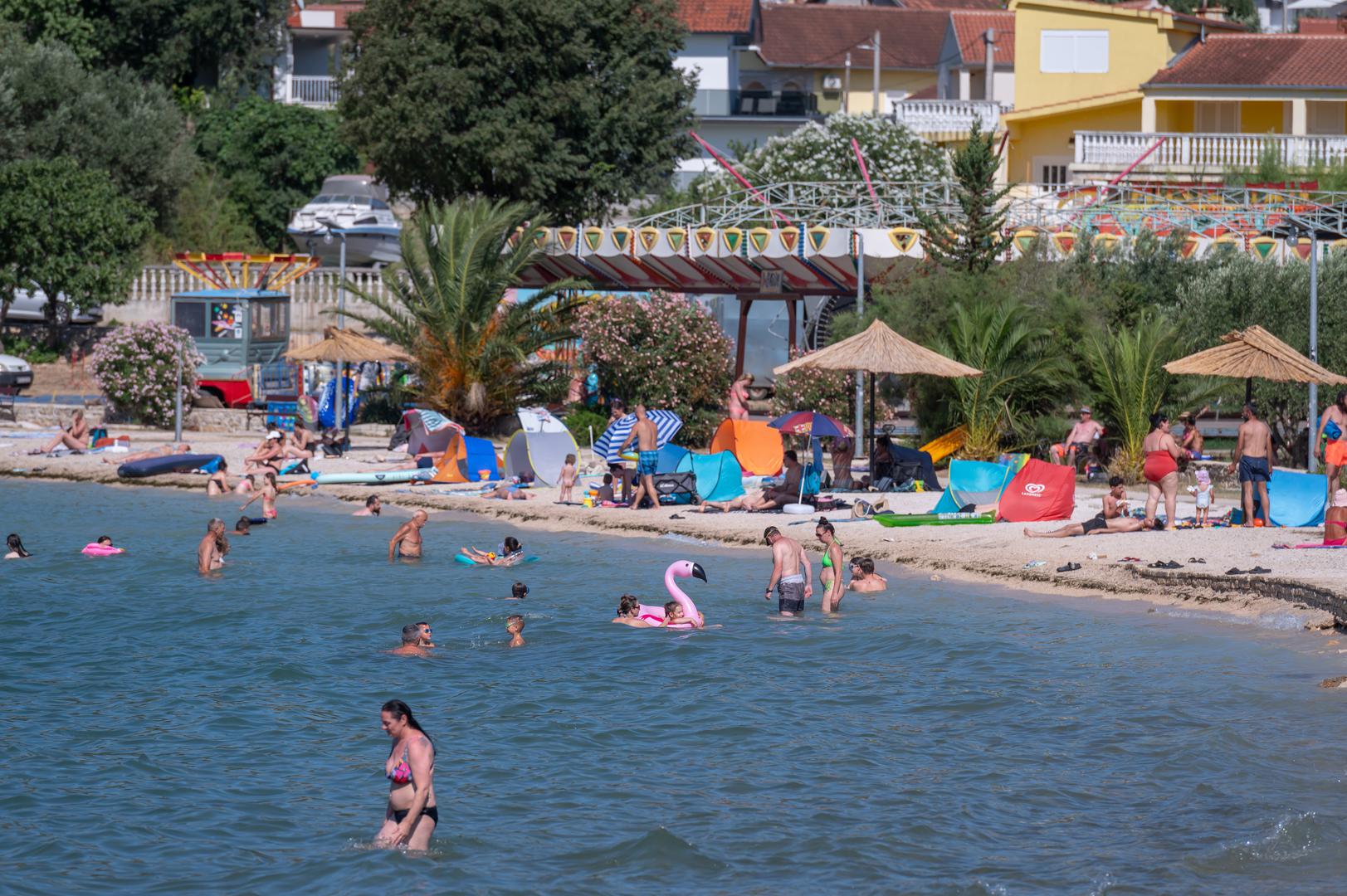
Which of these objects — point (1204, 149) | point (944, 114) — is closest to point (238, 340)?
point (1204, 149)

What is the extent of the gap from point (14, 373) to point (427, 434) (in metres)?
13.0

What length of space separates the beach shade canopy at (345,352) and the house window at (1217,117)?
27.3m

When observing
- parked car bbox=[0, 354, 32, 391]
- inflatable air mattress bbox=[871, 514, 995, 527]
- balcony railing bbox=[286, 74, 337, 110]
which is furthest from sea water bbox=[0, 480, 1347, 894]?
balcony railing bbox=[286, 74, 337, 110]

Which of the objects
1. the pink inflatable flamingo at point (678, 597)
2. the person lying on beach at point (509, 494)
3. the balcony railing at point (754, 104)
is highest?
the balcony railing at point (754, 104)

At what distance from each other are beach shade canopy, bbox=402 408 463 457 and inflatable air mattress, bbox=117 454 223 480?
3.13 m

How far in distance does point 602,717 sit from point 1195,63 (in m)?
37.7

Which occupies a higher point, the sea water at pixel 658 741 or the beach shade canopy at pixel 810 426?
the beach shade canopy at pixel 810 426

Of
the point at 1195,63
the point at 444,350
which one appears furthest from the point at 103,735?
the point at 1195,63

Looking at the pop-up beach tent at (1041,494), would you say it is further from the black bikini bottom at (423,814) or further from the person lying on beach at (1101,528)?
the black bikini bottom at (423,814)

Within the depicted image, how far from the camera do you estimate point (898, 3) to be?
74188 mm

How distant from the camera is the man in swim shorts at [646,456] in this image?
23.1 m

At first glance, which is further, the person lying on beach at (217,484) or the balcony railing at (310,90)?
the balcony railing at (310,90)

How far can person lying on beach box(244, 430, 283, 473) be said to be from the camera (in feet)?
87.7

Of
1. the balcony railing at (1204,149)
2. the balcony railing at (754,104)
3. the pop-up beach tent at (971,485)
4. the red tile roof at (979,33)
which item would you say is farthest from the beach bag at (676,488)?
the balcony railing at (754,104)
